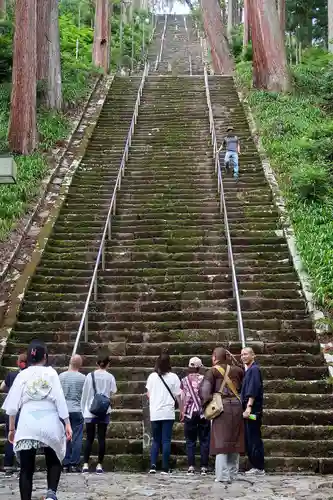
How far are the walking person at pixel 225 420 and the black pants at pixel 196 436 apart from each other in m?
0.70

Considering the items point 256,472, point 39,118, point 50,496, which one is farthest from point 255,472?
point 39,118

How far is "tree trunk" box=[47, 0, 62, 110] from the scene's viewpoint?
22.9 m

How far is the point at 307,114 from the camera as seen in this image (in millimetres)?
22312

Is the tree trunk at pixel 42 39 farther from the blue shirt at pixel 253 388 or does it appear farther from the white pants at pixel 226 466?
the white pants at pixel 226 466

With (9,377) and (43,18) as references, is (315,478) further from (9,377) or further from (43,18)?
(43,18)

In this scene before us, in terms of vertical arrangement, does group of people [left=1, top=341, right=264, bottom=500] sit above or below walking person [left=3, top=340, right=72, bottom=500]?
below

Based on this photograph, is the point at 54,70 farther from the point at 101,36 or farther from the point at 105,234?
the point at 105,234

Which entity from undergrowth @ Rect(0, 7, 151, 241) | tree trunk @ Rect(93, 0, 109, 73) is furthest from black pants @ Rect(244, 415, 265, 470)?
tree trunk @ Rect(93, 0, 109, 73)

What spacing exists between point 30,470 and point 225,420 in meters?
2.51

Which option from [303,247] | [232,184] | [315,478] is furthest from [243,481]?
[232,184]

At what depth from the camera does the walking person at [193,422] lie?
8.37 meters

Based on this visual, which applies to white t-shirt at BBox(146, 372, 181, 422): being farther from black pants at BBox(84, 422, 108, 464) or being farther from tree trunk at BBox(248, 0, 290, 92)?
tree trunk at BBox(248, 0, 290, 92)

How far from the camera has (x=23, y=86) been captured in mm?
19234

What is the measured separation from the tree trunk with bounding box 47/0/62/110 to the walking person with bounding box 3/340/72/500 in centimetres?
1793
